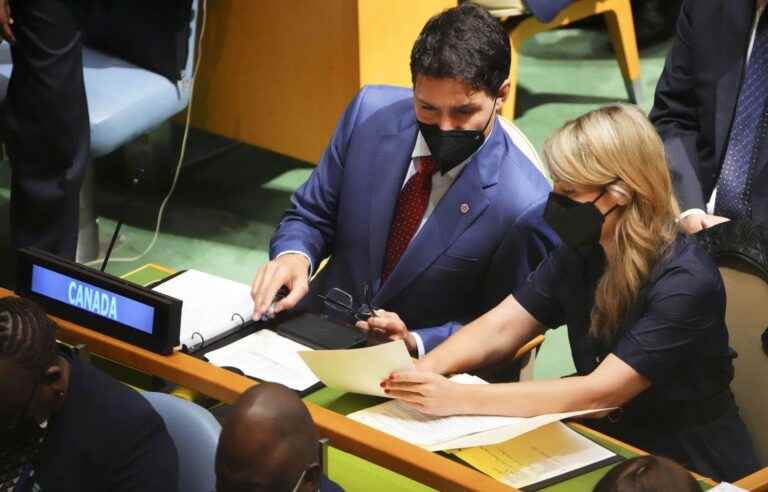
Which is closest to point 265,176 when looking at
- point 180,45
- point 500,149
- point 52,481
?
point 180,45

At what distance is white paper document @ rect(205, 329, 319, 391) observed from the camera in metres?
2.51

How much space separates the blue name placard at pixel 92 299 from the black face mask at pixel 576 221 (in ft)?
2.76

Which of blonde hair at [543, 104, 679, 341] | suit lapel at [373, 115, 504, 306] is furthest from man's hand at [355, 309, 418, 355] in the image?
blonde hair at [543, 104, 679, 341]

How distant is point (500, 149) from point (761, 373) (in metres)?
0.74

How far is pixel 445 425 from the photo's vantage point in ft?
7.79

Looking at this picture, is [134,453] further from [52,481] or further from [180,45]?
[180,45]

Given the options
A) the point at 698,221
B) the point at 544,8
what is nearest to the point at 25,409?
the point at 698,221

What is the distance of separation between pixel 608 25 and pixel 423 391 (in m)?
3.34

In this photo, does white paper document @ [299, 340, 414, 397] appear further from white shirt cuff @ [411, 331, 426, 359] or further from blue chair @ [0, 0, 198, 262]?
blue chair @ [0, 0, 198, 262]

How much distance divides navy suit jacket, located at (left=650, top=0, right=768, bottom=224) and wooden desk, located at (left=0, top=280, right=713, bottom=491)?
107 cm

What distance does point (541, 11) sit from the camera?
16.1 ft

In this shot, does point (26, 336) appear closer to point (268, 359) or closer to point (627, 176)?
point (268, 359)

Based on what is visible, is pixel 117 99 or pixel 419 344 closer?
pixel 419 344

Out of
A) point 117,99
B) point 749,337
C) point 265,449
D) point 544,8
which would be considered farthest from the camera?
point 544,8
